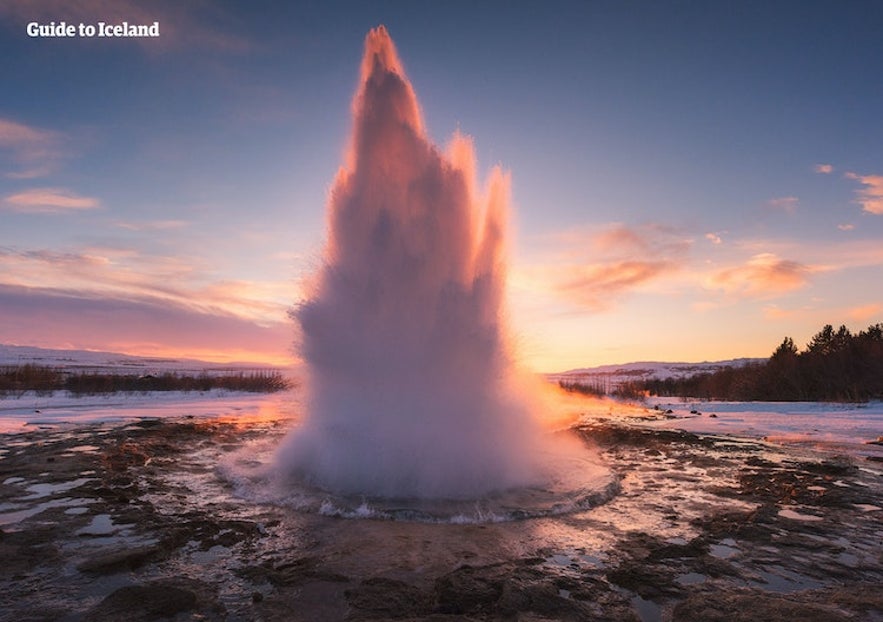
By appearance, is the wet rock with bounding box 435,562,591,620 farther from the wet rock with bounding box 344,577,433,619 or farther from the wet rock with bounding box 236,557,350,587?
the wet rock with bounding box 236,557,350,587

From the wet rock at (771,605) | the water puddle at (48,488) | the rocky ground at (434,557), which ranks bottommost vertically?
the water puddle at (48,488)

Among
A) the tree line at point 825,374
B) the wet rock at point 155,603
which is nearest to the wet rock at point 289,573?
the wet rock at point 155,603

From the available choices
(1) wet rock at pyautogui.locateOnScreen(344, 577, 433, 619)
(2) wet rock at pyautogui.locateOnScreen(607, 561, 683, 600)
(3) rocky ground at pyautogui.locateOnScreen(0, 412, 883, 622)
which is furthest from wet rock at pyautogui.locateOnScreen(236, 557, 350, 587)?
(2) wet rock at pyautogui.locateOnScreen(607, 561, 683, 600)

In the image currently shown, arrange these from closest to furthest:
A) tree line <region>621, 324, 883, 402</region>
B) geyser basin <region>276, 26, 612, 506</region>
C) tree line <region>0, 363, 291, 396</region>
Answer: geyser basin <region>276, 26, 612, 506</region> → tree line <region>0, 363, 291, 396</region> → tree line <region>621, 324, 883, 402</region>

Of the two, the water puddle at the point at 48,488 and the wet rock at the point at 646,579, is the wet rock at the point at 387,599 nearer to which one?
the wet rock at the point at 646,579

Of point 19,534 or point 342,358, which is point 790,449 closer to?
point 342,358

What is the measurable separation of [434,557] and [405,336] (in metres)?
6.07

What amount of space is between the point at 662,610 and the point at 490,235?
10555 mm

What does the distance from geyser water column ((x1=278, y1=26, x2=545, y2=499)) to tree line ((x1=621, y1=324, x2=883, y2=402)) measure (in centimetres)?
4383

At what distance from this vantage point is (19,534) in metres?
7.63

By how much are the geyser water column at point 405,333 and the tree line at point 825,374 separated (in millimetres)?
43833

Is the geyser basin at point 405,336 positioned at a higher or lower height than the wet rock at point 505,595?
higher

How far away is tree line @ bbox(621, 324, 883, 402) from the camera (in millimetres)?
48531

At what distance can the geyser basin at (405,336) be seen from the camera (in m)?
11.6
